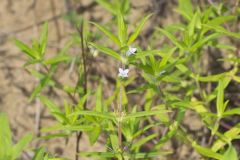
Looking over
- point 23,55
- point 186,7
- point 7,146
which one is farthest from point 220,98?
point 23,55

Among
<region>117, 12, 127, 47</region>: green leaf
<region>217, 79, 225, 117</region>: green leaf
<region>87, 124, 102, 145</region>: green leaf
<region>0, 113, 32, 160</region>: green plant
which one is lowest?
<region>0, 113, 32, 160</region>: green plant

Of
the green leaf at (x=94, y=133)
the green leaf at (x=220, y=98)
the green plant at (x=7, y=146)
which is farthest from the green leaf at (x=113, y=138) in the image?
the green leaf at (x=220, y=98)

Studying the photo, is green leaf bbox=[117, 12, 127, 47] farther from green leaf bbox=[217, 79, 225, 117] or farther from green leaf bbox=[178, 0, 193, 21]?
green leaf bbox=[178, 0, 193, 21]

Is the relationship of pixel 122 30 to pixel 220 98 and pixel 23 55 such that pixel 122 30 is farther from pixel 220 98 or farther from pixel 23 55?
pixel 23 55

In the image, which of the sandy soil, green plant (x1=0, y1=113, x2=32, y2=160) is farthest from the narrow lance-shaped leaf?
the sandy soil

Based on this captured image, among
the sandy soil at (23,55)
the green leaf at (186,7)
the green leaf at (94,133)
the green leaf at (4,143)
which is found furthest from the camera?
the sandy soil at (23,55)

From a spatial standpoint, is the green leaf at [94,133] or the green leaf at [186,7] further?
the green leaf at [186,7]

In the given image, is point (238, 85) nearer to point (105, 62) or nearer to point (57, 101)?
point (105, 62)

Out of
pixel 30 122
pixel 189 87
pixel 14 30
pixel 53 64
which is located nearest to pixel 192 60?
pixel 189 87

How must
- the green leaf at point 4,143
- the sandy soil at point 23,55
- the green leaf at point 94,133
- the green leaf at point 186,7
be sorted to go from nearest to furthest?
1. the green leaf at point 4,143
2. the green leaf at point 94,133
3. the green leaf at point 186,7
4. the sandy soil at point 23,55

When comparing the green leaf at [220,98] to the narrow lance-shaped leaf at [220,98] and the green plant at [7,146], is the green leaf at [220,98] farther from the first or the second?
the green plant at [7,146]

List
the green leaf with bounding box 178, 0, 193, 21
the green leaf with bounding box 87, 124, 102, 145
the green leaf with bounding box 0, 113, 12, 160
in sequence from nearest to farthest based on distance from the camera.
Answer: the green leaf with bounding box 0, 113, 12, 160
the green leaf with bounding box 87, 124, 102, 145
the green leaf with bounding box 178, 0, 193, 21
